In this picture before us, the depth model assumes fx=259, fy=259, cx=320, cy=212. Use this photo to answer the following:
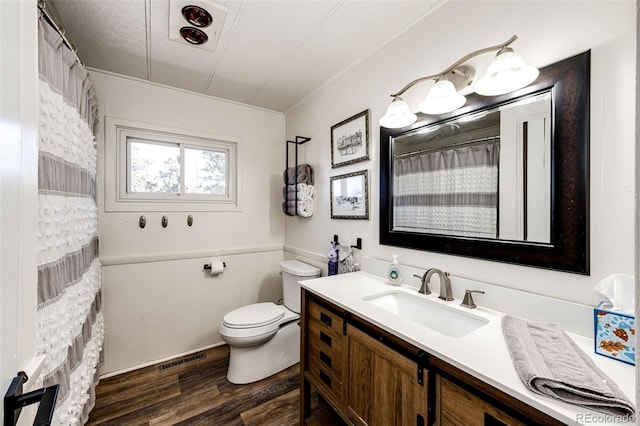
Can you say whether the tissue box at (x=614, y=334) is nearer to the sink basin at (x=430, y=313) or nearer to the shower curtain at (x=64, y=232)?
the sink basin at (x=430, y=313)

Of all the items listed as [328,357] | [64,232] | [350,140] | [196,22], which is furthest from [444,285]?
[196,22]

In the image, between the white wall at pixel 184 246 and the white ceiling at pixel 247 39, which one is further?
the white wall at pixel 184 246

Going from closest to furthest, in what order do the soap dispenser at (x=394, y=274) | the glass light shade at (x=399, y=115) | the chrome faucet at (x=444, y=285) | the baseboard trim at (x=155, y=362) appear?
the chrome faucet at (x=444, y=285) → the glass light shade at (x=399, y=115) → the soap dispenser at (x=394, y=274) → the baseboard trim at (x=155, y=362)

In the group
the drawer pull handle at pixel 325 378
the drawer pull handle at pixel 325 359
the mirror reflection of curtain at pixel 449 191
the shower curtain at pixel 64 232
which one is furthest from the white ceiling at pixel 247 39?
the drawer pull handle at pixel 325 378

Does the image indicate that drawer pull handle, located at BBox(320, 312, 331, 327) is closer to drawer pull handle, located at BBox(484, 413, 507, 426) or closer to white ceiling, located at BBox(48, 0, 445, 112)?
drawer pull handle, located at BBox(484, 413, 507, 426)

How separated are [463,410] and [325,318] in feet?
2.39

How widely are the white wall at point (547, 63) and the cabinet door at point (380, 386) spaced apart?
0.56m

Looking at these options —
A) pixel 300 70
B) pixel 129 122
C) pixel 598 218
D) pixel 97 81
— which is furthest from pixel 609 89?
pixel 97 81

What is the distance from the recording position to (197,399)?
1.76 m

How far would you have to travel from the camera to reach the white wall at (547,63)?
2.75ft

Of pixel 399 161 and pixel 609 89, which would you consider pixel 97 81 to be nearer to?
pixel 399 161

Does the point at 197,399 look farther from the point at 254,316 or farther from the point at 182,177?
the point at 182,177

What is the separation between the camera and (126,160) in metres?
2.12

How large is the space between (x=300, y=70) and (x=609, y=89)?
174 centimetres
